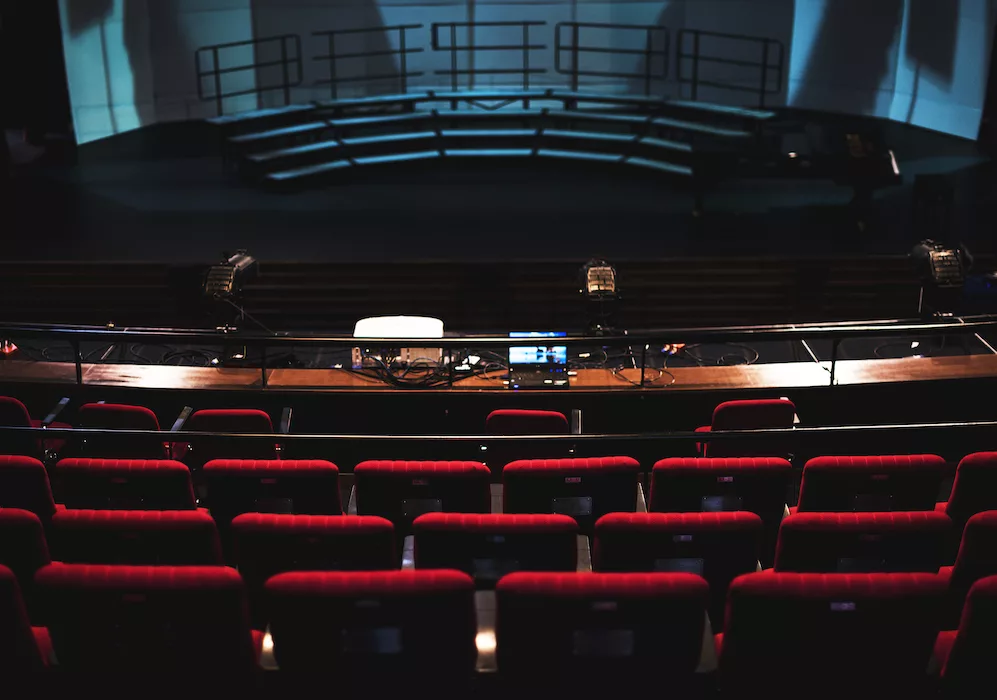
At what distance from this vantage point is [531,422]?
4.62 m

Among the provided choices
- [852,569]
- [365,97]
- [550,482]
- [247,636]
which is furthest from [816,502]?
[365,97]

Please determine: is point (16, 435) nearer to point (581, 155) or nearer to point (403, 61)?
point (581, 155)

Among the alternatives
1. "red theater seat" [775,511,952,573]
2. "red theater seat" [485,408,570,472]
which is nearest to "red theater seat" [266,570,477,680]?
"red theater seat" [775,511,952,573]

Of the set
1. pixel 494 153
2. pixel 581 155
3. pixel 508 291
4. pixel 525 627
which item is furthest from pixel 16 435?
pixel 581 155

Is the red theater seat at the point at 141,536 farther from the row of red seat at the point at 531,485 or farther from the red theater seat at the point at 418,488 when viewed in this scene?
the red theater seat at the point at 418,488

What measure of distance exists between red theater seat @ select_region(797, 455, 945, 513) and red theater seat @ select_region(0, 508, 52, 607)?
2567mm

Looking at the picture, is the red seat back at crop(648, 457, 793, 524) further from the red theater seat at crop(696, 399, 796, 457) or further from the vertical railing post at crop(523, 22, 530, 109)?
the vertical railing post at crop(523, 22, 530, 109)

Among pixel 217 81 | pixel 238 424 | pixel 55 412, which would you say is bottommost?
pixel 55 412

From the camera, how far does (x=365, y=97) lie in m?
12.2

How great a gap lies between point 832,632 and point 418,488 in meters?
1.52

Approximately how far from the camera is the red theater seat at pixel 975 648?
277 cm

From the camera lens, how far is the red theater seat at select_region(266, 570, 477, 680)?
2771mm

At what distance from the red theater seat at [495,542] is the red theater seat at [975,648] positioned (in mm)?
1090

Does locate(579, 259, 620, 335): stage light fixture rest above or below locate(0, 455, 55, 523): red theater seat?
above
